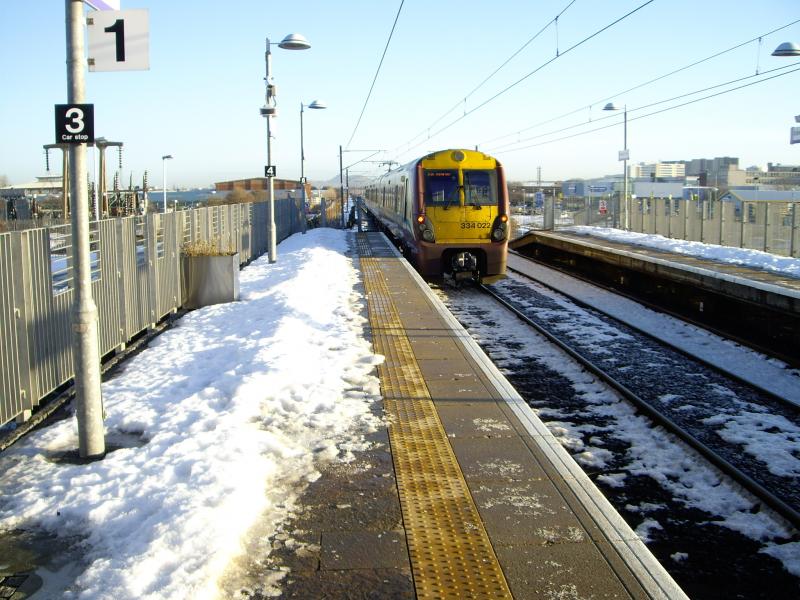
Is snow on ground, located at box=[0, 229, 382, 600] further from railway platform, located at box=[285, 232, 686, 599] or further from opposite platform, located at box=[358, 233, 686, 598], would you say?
opposite platform, located at box=[358, 233, 686, 598]

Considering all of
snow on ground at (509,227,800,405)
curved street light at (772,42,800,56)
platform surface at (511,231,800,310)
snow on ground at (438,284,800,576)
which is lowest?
snow on ground at (438,284,800,576)

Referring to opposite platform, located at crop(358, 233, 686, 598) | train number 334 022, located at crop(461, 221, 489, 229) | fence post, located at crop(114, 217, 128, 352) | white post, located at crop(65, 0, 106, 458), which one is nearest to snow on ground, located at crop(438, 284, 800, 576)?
opposite platform, located at crop(358, 233, 686, 598)

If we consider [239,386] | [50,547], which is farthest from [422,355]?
[50,547]

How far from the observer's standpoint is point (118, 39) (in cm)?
540

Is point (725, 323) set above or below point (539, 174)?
below

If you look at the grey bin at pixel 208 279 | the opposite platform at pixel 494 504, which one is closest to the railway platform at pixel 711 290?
the opposite platform at pixel 494 504

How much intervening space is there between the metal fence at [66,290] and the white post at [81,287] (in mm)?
1128

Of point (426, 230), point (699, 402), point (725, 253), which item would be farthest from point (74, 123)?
point (725, 253)

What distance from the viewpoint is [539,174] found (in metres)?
116

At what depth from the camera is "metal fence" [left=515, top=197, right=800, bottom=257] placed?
63.2 feet

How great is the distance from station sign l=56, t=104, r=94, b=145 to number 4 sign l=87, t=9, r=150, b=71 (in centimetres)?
41

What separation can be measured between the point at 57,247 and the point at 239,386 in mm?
2425

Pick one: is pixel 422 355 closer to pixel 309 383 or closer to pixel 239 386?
pixel 309 383

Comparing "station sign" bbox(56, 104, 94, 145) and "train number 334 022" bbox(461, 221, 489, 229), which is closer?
"station sign" bbox(56, 104, 94, 145)
